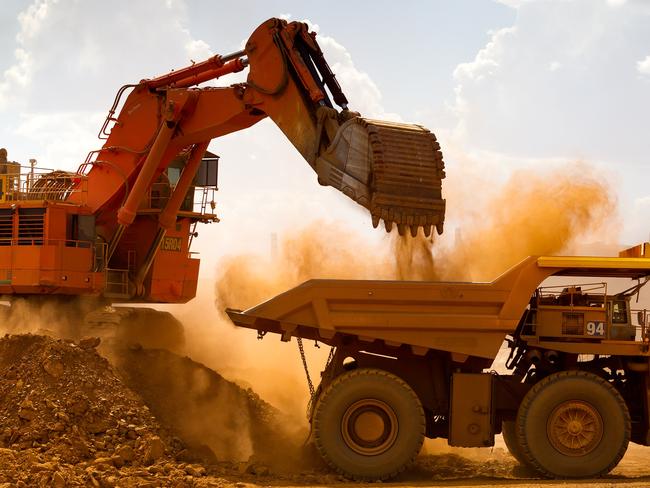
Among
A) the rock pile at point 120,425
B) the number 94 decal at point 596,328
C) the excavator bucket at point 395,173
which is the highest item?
the excavator bucket at point 395,173

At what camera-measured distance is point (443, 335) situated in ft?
37.2

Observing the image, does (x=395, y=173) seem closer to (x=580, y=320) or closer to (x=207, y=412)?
A: (x=580, y=320)

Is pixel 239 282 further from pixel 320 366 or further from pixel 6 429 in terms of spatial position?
pixel 6 429

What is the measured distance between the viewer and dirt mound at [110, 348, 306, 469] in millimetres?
12391

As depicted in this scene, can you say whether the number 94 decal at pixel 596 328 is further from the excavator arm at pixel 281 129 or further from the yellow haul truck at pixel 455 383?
the excavator arm at pixel 281 129

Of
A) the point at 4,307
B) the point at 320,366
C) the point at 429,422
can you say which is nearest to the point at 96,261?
the point at 4,307

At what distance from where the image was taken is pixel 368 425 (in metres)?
11.3

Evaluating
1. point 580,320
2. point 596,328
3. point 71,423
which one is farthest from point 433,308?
point 71,423

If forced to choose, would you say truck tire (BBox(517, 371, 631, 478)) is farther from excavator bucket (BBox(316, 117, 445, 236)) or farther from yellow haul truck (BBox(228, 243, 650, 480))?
excavator bucket (BBox(316, 117, 445, 236))

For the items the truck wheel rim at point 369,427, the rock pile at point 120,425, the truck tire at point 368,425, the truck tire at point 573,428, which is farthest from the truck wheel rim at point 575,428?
the rock pile at point 120,425

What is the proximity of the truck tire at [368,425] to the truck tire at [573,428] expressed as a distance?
1332mm

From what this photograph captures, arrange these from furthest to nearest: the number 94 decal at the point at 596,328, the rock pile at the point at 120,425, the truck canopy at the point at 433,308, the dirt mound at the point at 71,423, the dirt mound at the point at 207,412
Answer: the dirt mound at the point at 207,412 → the number 94 decal at the point at 596,328 → the truck canopy at the point at 433,308 → the rock pile at the point at 120,425 → the dirt mound at the point at 71,423

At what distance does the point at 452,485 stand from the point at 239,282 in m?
13.7

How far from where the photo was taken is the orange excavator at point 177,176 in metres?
12.4
